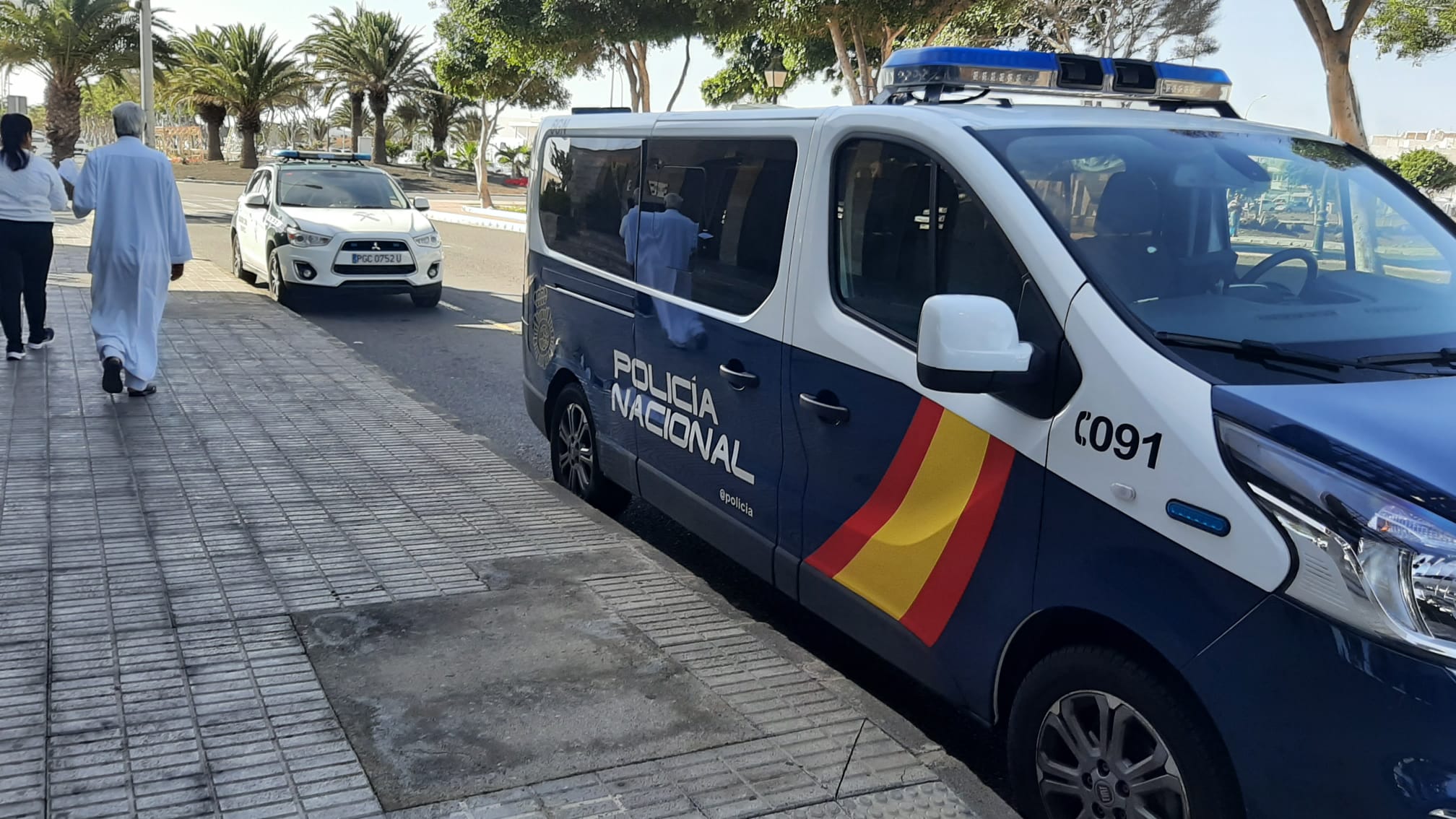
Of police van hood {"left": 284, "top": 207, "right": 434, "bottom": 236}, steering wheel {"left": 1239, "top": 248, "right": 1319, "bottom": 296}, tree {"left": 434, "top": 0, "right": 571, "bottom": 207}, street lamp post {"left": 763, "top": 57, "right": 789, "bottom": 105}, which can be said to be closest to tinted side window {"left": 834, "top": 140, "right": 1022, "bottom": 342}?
steering wheel {"left": 1239, "top": 248, "right": 1319, "bottom": 296}

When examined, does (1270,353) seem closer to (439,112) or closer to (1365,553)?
(1365,553)

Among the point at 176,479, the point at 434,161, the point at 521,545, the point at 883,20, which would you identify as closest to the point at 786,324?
the point at 521,545

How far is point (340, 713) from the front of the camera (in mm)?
3443

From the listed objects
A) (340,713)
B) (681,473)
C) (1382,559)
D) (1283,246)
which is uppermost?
(1283,246)

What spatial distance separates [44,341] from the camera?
348 inches

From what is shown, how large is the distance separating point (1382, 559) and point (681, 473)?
2893 mm

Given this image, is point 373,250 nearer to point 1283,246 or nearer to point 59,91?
point 1283,246

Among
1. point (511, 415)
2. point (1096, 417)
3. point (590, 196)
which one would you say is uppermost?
point (590, 196)

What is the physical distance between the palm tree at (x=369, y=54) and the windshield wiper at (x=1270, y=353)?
50710 millimetres

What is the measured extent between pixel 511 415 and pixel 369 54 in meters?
45.1

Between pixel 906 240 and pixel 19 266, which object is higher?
pixel 906 240

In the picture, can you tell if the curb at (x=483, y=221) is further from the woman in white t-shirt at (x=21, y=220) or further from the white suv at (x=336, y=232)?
the woman in white t-shirt at (x=21, y=220)

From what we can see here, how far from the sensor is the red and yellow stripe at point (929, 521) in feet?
9.96

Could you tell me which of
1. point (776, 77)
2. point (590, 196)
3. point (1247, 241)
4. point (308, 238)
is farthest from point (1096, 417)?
point (776, 77)
